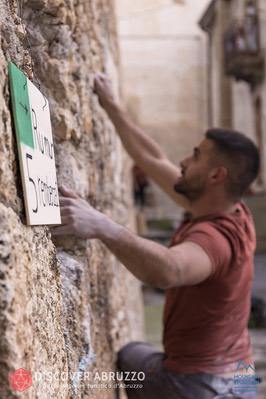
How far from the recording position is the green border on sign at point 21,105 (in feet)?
2.66

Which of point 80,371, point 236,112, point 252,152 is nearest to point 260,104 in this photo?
point 236,112

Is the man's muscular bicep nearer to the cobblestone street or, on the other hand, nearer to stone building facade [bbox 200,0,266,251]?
the cobblestone street

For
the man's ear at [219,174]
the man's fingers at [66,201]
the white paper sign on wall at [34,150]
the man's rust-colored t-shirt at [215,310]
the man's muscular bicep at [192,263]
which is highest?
the white paper sign on wall at [34,150]

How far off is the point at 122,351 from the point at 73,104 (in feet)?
3.07

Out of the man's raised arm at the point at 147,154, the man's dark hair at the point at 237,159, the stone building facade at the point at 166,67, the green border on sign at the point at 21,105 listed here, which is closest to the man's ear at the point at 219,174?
the man's dark hair at the point at 237,159

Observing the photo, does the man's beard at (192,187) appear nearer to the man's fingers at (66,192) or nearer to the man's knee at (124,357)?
the man's knee at (124,357)

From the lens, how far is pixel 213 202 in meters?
1.88

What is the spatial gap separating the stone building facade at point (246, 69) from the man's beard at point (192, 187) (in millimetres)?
8472

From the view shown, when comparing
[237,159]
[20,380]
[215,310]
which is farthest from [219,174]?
[20,380]

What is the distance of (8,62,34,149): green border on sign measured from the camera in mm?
810

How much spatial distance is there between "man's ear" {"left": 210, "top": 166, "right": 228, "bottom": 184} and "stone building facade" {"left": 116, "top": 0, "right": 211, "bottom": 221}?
39.9ft

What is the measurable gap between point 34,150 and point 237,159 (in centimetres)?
111

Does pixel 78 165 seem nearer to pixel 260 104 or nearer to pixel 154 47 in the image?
pixel 260 104

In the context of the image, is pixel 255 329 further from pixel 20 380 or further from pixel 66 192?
pixel 20 380
